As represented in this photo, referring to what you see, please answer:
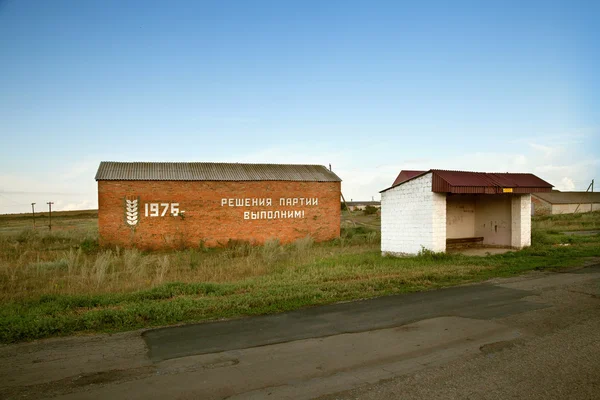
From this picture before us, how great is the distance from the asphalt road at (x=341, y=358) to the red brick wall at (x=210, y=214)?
57.1 ft

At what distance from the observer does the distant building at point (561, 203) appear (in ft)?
203

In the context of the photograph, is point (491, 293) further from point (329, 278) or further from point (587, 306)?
point (329, 278)

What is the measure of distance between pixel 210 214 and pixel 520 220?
15.9 metres

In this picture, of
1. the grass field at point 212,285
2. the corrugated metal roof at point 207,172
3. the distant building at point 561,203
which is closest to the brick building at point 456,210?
the grass field at point 212,285

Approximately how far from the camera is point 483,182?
54.3 feet

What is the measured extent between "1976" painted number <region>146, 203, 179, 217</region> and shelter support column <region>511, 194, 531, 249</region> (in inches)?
670

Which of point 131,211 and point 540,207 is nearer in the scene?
point 131,211

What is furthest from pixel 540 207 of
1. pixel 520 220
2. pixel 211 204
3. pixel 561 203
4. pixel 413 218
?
pixel 413 218

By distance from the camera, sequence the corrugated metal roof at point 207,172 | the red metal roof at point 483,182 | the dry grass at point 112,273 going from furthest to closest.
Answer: the corrugated metal roof at point 207,172, the red metal roof at point 483,182, the dry grass at point 112,273

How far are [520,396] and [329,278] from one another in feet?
24.8

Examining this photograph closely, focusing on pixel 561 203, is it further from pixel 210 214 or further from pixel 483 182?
pixel 210 214

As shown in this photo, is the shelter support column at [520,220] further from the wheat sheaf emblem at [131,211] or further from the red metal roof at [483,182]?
the wheat sheaf emblem at [131,211]

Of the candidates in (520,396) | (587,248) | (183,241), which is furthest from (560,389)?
(183,241)

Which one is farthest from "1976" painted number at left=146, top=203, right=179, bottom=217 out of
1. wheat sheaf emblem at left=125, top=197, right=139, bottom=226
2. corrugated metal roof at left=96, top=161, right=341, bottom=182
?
corrugated metal roof at left=96, top=161, right=341, bottom=182
